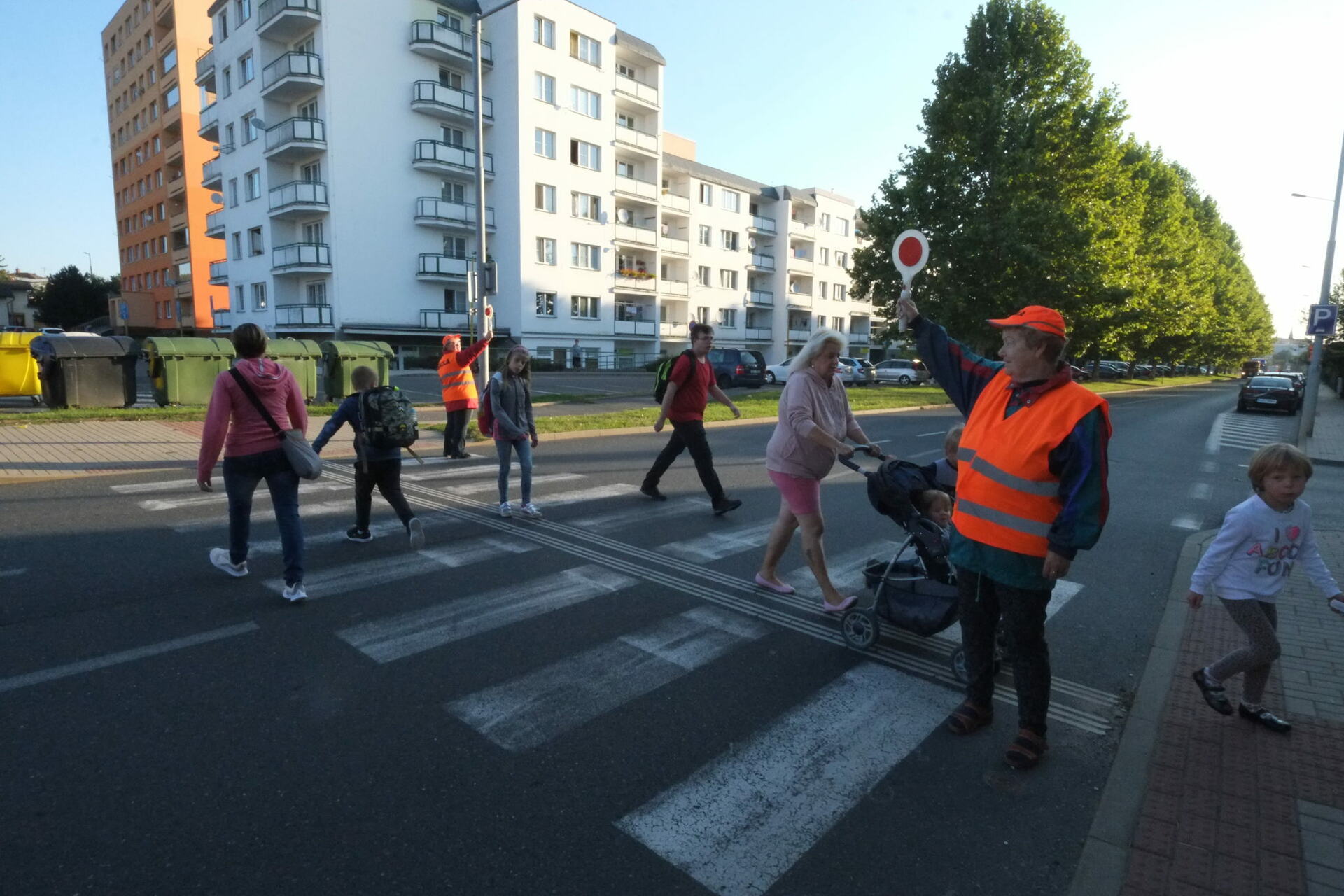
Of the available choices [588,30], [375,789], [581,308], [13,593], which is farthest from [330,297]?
[375,789]

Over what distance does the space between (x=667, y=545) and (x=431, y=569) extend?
201 centimetres

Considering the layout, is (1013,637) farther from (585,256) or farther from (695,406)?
(585,256)

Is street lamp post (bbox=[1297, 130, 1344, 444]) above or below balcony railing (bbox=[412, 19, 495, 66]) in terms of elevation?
below

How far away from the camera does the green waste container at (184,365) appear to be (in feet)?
51.0

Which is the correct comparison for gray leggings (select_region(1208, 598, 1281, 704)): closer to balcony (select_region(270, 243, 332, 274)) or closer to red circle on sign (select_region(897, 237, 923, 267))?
red circle on sign (select_region(897, 237, 923, 267))

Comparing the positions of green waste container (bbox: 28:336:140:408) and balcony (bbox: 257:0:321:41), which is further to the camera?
balcony (bbox: 257:0:321:41)

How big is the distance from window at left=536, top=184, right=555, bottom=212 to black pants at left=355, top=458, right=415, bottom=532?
121ft

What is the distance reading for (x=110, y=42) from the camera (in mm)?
64625

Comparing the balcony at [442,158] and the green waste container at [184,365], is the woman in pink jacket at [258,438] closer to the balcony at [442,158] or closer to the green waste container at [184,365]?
the green waste container at [184,365]

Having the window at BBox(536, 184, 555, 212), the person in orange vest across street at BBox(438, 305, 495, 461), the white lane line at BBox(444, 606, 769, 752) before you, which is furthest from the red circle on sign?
the window at BBox(536, 184, 555, 212)

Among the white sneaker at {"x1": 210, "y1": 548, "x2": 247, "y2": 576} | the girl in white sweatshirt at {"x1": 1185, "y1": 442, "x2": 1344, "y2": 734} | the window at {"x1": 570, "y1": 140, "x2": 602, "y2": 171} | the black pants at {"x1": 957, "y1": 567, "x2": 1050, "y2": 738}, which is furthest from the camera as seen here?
the window at {"x1": 570, "y1": 140, "x2": 602, "y2": 171}

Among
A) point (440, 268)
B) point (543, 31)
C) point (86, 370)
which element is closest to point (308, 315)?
point (440, 268)

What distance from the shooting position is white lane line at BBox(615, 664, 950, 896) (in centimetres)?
268

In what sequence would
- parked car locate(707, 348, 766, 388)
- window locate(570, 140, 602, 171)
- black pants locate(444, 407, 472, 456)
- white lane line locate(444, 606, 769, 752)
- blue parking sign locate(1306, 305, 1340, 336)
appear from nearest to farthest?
white lane line locate(444, 606, 769, 752) < black pants locate(444, 407, 472, 456) < blue parking sign locate(1306, 305, 1340, 336) < parked car locate(707, 348, 766, 388) < window locate(570, 140, 602, 171)
